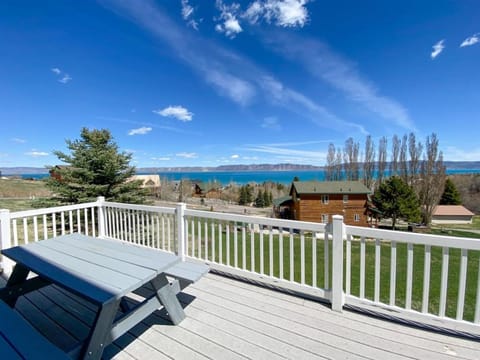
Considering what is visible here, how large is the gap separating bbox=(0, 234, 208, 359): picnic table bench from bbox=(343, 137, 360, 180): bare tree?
2925cm

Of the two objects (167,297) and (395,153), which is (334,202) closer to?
(395,153)

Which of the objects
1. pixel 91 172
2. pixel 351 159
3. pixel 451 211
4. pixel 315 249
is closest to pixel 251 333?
pixel 315 249

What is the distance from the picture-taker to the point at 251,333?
1.90 meters

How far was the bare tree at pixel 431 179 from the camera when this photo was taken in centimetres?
2144

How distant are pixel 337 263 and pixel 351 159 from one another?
1142 inches

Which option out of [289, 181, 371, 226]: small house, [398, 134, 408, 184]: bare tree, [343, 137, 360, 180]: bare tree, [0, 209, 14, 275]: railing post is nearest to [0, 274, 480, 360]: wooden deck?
[0, 209, 14, 275]: railing post

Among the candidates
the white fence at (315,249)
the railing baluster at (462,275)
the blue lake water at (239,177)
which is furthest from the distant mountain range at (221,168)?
the railing baluster at (462,275)

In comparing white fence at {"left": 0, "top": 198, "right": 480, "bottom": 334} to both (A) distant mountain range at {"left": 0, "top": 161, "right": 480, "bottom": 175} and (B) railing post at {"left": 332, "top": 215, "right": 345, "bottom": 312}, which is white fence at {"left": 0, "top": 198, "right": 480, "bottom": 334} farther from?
(A) distant mountain range at {"left": 0, "top": 161, "right": 480, "bottom": 175}

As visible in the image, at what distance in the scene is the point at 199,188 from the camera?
3809 centimetres

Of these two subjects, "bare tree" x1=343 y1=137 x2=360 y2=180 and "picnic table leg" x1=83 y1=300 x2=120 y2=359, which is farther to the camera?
"bare tree" x1=343 y1=137 x2=360 y2=180

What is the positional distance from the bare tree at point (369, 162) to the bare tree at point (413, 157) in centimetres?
380

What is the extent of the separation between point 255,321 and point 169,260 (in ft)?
3.43

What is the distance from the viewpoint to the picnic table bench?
1308mm

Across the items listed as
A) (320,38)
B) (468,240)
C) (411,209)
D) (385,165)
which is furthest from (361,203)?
(468,240)
